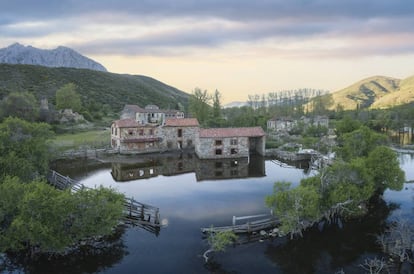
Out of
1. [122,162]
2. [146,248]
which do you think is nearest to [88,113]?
[122,162]

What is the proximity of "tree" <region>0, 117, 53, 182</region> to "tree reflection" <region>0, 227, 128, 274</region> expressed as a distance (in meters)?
8.57

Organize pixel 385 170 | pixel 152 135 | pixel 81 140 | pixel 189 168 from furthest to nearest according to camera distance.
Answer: pixel 81 140, pixel 152 135, pixel 189 168, pixel 385 170

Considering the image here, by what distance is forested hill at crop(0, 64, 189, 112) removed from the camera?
4345 inches

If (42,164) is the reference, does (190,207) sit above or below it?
below

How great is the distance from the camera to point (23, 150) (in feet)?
99.4

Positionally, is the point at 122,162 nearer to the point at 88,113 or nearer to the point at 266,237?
the point at 266,237

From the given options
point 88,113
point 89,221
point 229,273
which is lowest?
point 229,273

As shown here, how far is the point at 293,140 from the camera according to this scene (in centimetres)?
6806

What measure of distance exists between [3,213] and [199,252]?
11.6 metres

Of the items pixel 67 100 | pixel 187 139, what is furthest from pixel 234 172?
pixel 67 100

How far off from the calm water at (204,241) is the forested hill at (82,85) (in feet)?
238

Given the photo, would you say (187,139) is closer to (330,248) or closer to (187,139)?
(187,139)

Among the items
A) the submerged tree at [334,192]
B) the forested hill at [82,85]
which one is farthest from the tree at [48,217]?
the forested hill at [82,85]

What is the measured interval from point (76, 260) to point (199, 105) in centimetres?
6693
